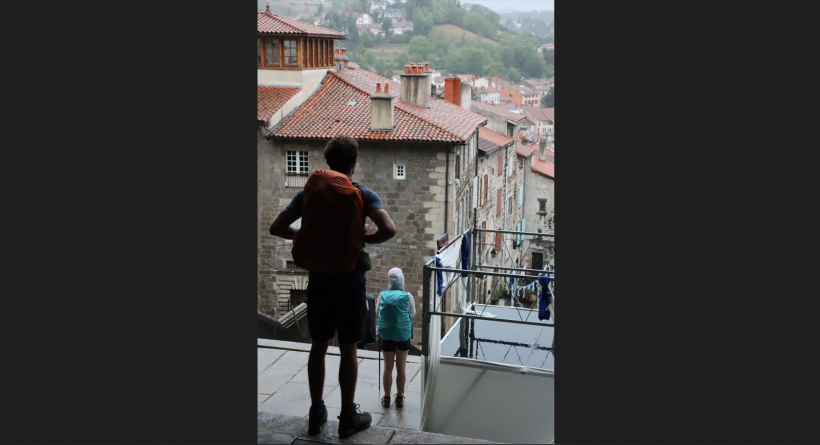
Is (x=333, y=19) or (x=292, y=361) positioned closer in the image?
(x=292, y=361)

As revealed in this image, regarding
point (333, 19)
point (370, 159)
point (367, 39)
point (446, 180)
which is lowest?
point (446, 180)

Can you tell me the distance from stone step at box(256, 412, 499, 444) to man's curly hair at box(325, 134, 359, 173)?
0.94m

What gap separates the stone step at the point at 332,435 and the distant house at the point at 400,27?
9572mm

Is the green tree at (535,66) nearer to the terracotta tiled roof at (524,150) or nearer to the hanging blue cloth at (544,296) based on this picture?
the hanging blue cloth at (544,296)

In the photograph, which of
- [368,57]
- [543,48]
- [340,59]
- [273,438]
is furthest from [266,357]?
[340,59]

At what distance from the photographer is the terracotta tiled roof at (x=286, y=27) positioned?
15.6m

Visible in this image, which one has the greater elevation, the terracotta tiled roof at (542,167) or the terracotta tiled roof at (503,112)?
the terracotta tiled roof at (503,112)

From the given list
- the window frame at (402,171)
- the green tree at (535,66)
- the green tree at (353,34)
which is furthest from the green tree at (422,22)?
the green tree at (353,34)

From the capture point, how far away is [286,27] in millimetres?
15742

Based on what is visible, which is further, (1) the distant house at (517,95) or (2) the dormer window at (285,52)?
(2) the dormer window at (285,52)

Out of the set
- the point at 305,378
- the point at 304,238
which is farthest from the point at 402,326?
A: the point at 304,238

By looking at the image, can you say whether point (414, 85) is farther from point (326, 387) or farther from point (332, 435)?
point (332, 435)

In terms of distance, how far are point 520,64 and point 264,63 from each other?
23.3ft

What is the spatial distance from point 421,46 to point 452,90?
28.1 feet
